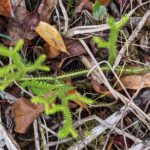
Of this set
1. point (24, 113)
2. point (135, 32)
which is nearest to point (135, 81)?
point (135, 32)

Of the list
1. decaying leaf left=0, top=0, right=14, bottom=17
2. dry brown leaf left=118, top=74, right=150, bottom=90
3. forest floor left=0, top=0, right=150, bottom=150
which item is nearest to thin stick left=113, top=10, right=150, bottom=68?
forest floor left=0, top=0, right=150, bottom=150

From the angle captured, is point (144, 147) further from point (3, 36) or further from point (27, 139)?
point (3, 36)

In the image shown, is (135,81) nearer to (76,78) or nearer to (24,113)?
Answer: (76,78)

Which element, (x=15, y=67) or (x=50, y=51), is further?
(x=50, y=51)

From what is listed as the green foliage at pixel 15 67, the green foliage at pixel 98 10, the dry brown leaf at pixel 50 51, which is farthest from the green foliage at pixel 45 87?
the green foliage at pixel 98 10

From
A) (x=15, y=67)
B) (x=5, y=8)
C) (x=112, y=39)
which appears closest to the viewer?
(x=15, y=67)
